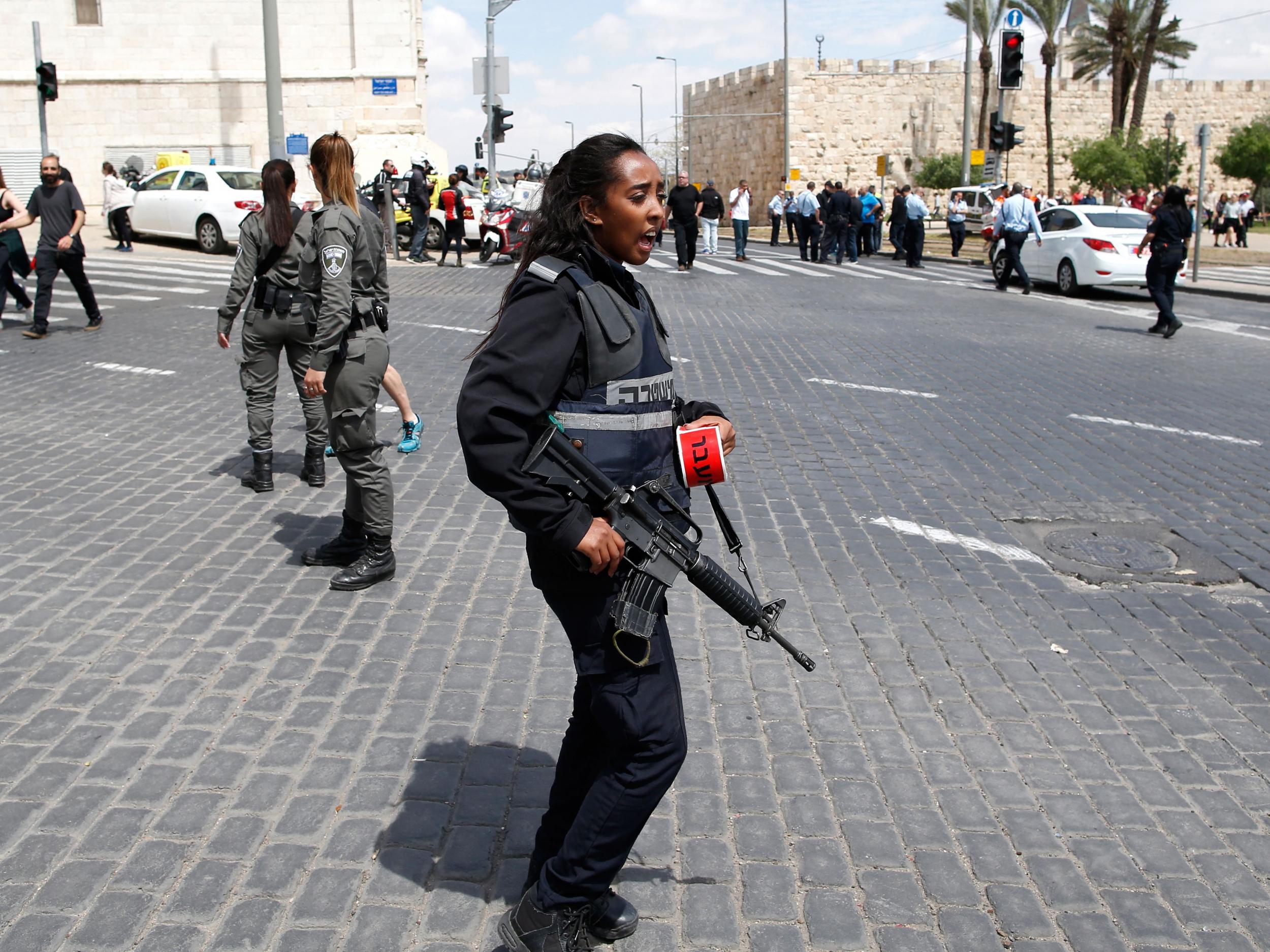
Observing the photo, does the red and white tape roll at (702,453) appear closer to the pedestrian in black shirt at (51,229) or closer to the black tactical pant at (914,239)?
the pedestrian in black shirt at (51,229)

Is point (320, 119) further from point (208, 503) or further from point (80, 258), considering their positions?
point (208, 503)

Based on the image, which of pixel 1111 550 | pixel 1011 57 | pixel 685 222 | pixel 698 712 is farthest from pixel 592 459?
pixel 1011 57

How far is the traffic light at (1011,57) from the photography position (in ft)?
80.5

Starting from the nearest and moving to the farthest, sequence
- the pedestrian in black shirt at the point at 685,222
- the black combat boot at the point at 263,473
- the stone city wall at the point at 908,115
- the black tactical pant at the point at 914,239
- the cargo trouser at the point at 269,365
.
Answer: the cargo trouser at the point at 269,365
the black combat boot at the point at 263,473
the pedestrian in black shirt at the point at 685,222
the black tactical pant at the point at 914,239
the stone city wall at the point at 908,115

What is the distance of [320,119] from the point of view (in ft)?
110

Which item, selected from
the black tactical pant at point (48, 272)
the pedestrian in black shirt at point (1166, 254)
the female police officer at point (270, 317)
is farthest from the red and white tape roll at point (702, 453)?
the pedestrian in black shirt at point (1166, 254)

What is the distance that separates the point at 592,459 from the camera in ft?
8.61

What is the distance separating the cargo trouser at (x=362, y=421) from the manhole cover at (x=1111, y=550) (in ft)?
11.0

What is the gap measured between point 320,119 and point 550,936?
111ft

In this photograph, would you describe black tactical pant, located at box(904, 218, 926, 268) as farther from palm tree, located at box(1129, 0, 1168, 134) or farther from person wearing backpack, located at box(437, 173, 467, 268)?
palm tree, located at box(1129, 0, 1168, 134)

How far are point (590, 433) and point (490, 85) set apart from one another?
2865cm

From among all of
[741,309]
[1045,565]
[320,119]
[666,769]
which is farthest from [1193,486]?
[320,119]

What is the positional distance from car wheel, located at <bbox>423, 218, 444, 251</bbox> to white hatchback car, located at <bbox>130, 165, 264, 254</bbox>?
3569mm

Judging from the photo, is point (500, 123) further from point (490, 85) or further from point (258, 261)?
point (258, 261)
